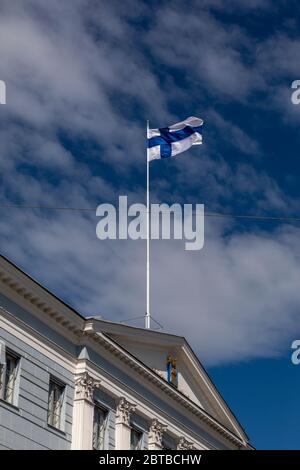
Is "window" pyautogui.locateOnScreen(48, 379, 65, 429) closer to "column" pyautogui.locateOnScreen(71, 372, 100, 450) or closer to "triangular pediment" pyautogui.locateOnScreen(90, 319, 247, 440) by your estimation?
"column" pyautogui.locateOnScreen(71, 372, 100, 450)

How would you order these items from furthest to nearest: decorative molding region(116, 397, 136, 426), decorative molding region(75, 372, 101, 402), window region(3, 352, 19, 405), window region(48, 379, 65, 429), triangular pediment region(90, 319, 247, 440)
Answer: triangular pediment region(90, 319, 247, 440)
decorative molding region(116, 397, 136, 426)
decorative molding region(75, 372, 101, 402)
window region(48, 379, 65, 429)
window region(3, 352, 19, 405)

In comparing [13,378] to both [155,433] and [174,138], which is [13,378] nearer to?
[155,433]

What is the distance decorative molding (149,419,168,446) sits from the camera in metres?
37.2

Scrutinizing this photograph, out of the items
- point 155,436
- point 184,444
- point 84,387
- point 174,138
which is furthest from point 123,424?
point 174,138

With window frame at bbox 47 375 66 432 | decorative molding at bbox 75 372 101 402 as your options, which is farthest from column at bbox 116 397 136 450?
window frame at bbox 47 375 66 432

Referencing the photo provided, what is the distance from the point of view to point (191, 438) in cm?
4075

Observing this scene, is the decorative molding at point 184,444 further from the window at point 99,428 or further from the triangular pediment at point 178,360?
the window at point 99,428

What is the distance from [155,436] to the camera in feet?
122

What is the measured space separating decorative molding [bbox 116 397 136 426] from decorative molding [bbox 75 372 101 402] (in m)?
2.21

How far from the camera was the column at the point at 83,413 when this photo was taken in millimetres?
32031

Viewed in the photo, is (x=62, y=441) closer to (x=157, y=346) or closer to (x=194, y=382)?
(x=157, y=346)

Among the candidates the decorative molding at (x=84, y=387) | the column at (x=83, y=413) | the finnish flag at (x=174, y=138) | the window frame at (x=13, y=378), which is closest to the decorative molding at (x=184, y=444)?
the column at (x=83, y=413)

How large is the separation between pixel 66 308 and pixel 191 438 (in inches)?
463
